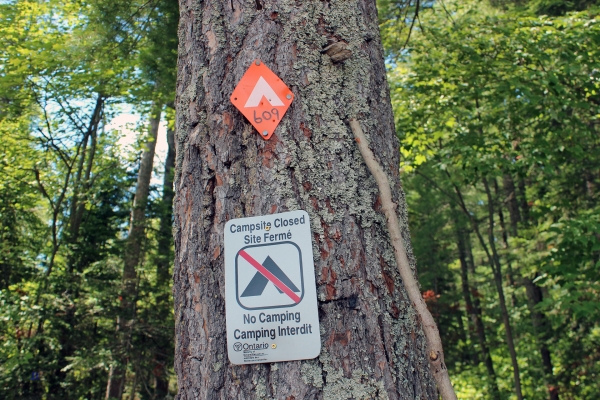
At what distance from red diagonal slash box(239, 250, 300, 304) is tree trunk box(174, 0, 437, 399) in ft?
0.21

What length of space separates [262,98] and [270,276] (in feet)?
1.49

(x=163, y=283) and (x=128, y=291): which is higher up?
(x=163, y=283)

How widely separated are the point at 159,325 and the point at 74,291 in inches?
55.4

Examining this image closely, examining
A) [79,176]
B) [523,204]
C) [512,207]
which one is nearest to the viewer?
[79,176]

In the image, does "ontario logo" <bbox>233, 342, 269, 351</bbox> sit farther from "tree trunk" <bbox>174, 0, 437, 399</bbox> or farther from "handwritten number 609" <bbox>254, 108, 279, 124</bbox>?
"handwritten number 609" <bbox>254, 108, 279, 124</bbox>

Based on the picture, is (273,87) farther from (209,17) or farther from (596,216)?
(596,216)

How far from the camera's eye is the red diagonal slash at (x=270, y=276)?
3.61 ft

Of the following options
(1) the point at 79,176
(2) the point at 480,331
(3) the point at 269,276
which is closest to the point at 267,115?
(3) the point at 269,276

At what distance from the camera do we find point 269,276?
112cm

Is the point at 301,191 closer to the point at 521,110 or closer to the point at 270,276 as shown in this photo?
the point at 270,276

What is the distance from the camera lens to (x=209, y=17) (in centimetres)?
135

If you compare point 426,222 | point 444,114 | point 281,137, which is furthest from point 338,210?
point 426,222

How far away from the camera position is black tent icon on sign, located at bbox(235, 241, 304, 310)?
Answer: 3.63ft

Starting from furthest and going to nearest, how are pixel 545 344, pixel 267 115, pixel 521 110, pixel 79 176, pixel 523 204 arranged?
1. pixel 523 204
2. pixel 545 344
3. pixel 79 176
4. pixel 521 110
5. pixel 267 115
